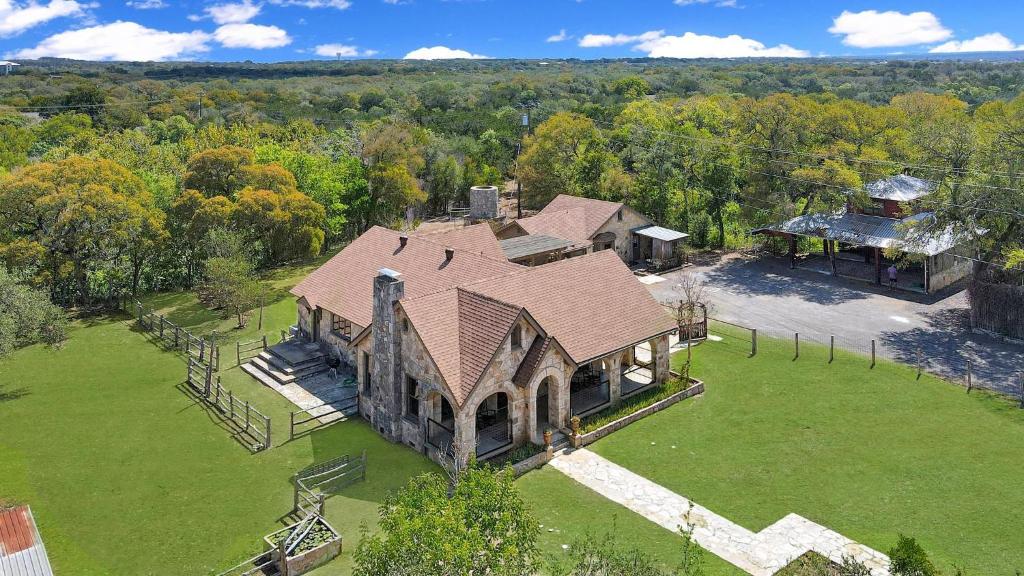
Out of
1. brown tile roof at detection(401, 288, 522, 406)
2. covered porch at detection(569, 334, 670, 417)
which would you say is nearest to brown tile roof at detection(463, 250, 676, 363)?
covered porch at detection(569, 334, 670, 417)

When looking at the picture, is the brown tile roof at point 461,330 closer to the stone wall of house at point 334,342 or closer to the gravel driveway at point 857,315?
the stone wall of house at point 334,342

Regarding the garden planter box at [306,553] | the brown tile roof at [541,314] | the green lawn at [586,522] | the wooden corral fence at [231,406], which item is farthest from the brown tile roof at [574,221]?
the garden planter box at [306,553]

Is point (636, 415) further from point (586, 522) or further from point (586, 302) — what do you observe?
point (586, 522)

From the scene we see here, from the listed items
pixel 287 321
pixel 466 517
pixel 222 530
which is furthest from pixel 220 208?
pixel 466 517

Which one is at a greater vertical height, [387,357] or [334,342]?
[387,357]

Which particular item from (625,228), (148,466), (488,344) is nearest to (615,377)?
(488,344)

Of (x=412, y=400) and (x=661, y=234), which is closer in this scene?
(x=412, y=400)

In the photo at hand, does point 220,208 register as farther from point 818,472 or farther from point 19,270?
point 818,472

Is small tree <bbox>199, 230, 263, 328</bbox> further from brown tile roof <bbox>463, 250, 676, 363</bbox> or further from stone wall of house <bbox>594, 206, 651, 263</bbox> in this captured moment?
stone wall of house <bbox>594, 206, 651, 263</bbox>
